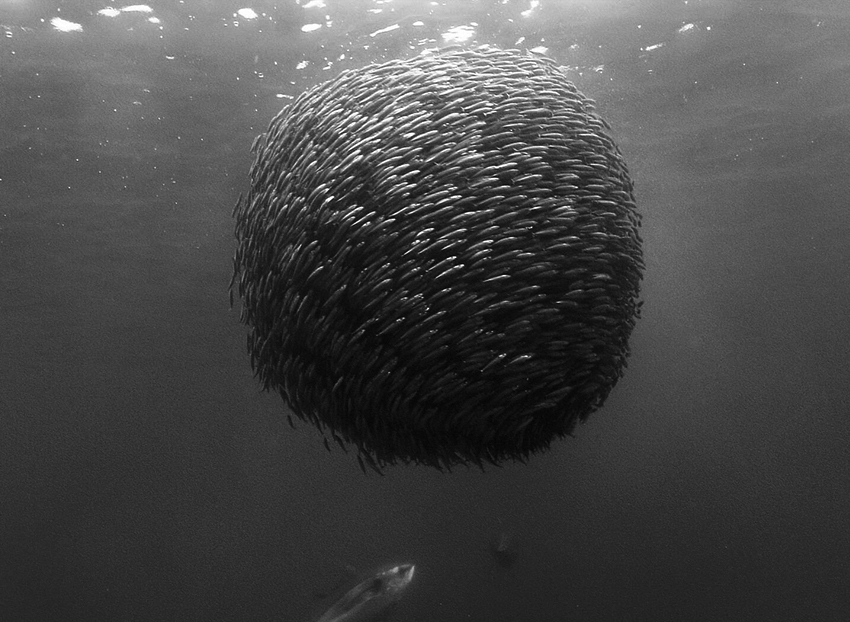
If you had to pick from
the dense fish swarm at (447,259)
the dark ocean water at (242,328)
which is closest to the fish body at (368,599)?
the dark ocean water at (242,328)

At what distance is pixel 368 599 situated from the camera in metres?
11.1

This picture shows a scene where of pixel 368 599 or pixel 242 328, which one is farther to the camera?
pixel 242 328

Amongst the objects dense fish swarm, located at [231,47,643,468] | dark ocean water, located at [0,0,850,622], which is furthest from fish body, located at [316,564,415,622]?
dense fish swarm, located at [231,47,643,468]

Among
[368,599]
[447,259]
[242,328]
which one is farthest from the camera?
[242,328]

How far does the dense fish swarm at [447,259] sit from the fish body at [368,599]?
8.99m

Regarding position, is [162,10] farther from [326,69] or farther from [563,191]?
[563,191]

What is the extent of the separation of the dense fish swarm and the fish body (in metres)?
8.99

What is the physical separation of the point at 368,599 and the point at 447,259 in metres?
10.1

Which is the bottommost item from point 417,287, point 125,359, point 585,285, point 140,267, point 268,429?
point 268,429

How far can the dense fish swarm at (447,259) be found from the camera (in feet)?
7.89

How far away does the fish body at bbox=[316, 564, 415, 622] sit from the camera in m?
11.0

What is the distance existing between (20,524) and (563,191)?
41.9m

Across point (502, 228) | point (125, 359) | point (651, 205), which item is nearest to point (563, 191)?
point (502, 228)

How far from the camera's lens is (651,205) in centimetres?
1878
